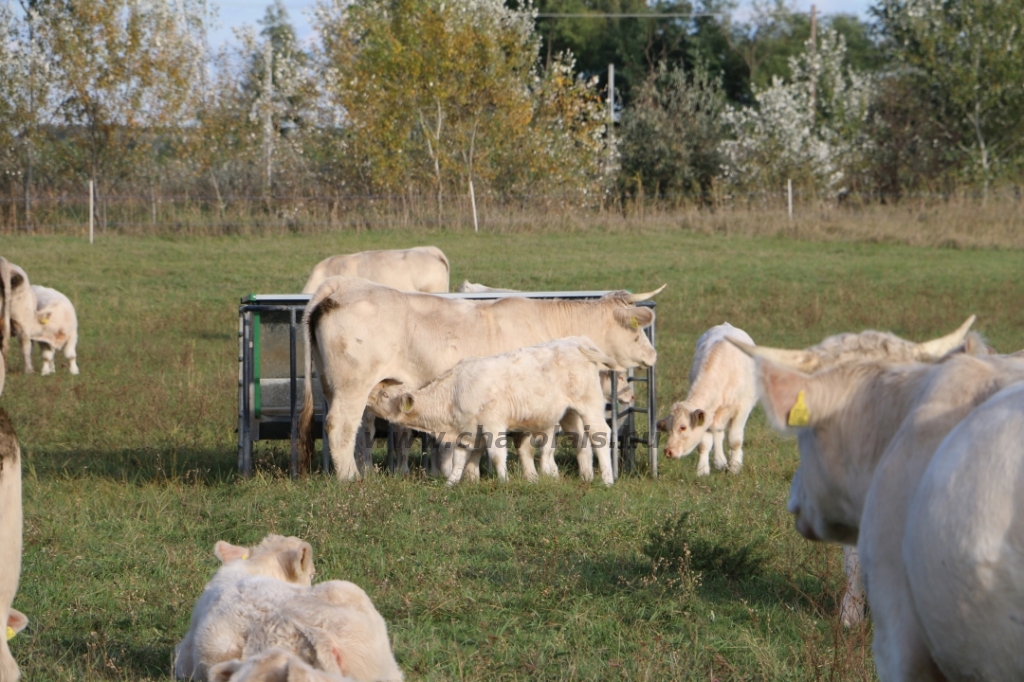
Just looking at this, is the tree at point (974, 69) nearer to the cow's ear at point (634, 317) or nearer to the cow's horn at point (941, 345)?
the cow's ear at point (634, 317)

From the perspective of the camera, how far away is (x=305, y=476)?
9281 millimetres

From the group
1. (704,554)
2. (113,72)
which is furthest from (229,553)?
(113,72)

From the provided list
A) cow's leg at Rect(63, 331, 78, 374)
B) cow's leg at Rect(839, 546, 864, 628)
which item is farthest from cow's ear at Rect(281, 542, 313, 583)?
cow's leg at Rect(63, 331, 78, 374)

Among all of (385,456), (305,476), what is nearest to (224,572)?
(305,476)

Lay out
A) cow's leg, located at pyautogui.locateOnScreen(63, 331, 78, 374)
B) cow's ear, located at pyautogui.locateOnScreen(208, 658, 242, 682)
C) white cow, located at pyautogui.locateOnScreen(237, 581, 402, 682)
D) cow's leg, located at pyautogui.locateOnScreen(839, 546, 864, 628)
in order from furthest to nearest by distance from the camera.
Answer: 1. cow's leg, located at pyautogui.locateOnScreen(63, 331, 78, 374)
2. cow's leg, located at pyautogui.locateOnScreen(839, 546, 864, 628)
3. white cow, located at pyautogui.locateOnScreen(237, 581, 402, 682)
4. cow's ear, located at pyautogui.locateOnScreen(208, 658, 242, 682)

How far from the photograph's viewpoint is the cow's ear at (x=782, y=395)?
12.2ft

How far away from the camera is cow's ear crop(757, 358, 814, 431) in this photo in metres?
3.73

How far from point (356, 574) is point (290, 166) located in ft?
104

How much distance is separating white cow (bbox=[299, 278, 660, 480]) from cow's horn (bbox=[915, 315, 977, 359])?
5.71m

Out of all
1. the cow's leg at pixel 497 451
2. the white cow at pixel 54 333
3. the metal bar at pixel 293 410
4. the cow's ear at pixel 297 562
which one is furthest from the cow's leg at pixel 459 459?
the white cow at pixel 54 333

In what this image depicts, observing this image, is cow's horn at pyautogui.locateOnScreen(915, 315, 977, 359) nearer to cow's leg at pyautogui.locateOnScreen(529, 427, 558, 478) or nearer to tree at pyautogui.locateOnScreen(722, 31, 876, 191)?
cow's leg at pyautogui.locateOnScreen(529, 427, 558, 478)

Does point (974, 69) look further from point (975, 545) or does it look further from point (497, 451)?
point (975, 545)

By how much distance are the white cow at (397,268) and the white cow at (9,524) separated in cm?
1360

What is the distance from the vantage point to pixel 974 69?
125 ft
